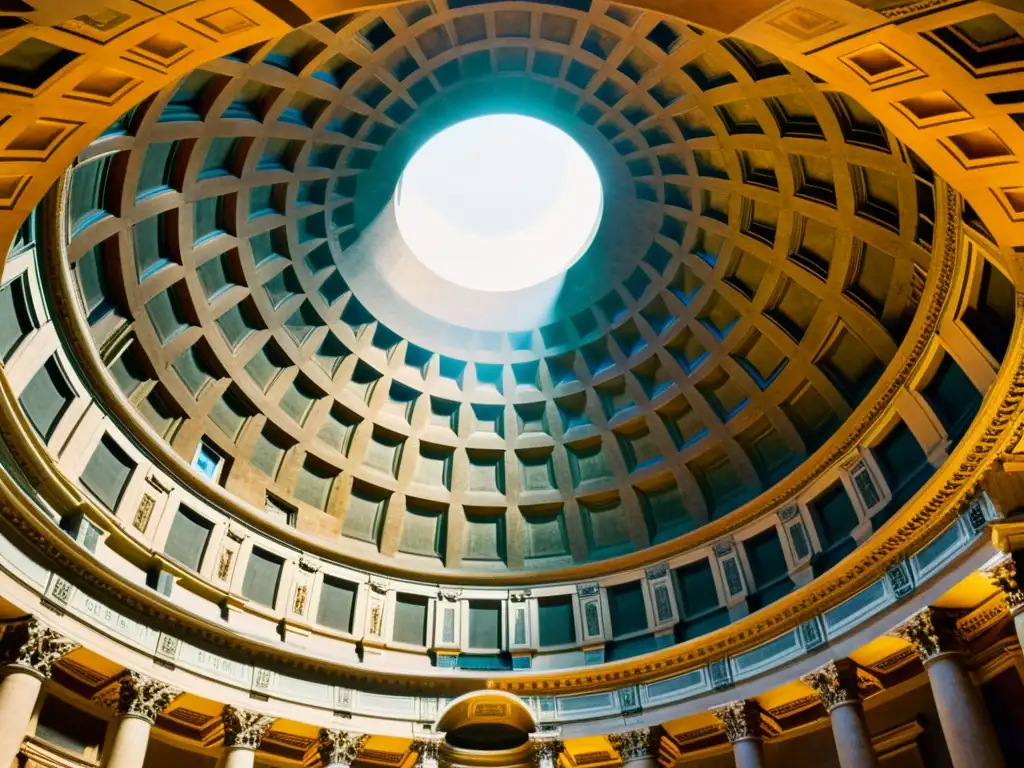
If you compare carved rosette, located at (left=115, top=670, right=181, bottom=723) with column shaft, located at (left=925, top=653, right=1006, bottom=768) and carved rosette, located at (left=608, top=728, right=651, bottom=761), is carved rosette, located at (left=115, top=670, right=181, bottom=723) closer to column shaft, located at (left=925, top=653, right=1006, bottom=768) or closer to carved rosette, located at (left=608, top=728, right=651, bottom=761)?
carved rosette, located at (left=608, top=728, right=651, bottom=761)

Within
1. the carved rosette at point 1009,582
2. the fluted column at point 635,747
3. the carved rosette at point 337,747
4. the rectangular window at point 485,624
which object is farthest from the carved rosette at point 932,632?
the carved rosette at point 337,747

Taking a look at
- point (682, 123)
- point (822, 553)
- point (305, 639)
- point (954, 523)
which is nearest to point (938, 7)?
point (954, 523)

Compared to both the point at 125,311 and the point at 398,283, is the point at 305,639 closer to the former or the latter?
the point at 125,311

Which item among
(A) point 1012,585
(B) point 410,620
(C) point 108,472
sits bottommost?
(A) point 1012,585

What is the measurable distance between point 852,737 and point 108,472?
19.3m

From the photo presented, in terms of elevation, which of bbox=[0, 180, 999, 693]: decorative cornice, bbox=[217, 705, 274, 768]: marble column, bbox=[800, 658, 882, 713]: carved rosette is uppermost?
bbox=[0, 180, 999, 693]: decorative cornice

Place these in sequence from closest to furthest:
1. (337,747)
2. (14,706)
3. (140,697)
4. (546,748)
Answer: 1. (14,706)
2. (140,697)
3. (337,747)
4. (546,748)

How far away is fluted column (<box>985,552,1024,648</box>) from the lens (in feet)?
52.7

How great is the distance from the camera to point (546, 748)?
23562 millimetres

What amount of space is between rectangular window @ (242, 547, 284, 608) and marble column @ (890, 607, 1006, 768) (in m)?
16.9

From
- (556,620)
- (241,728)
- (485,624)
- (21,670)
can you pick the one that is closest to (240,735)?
(241,728)

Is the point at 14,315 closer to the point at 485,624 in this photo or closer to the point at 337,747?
the point at 337,747

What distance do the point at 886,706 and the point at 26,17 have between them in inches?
943

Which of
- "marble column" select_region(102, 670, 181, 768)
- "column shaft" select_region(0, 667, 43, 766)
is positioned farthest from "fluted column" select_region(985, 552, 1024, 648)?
"column shaft" select_region(0, 667, 43, 766)
